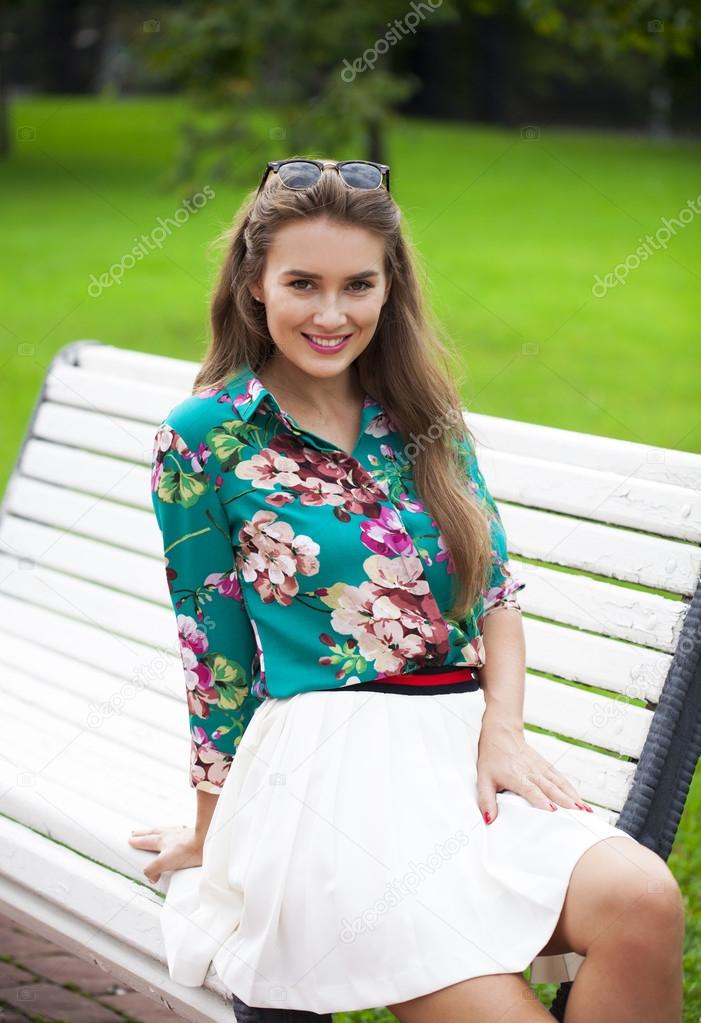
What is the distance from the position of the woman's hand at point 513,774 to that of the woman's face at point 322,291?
2.35 feet

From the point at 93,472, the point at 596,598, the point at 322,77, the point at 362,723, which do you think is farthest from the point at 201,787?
the point at 322,77

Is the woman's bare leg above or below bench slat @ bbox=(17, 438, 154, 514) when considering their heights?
below

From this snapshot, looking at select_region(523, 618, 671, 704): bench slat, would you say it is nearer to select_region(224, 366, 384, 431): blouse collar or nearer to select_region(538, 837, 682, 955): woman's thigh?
select_region(538, 837, 682, 955): woman's thigh

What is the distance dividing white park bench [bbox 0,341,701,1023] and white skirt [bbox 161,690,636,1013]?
0.21m

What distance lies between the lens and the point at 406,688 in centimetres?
252

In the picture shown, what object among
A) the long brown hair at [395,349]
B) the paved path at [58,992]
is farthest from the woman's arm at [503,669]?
the paved path at [58,992]

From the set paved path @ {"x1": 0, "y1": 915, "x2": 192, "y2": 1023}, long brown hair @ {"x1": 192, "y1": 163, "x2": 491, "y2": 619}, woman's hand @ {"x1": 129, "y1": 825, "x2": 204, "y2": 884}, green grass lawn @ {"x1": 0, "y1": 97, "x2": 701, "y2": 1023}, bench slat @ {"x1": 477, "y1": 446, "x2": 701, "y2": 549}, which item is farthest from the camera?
green grass lawn @ {"x1": 0, "y1": 97, "x2": 701, "y2": 1023}

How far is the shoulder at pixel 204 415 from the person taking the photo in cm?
254

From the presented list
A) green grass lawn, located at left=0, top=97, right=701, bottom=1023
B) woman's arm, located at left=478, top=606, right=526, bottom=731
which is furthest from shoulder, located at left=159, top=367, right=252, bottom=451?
woman's arm, located at left=478, top=606, right=526, bottom=731

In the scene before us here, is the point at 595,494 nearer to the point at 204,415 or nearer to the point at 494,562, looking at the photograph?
the point at 494,562

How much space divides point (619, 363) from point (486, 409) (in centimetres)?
213

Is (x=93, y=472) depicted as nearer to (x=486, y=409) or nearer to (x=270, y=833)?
(x=270, y=833)

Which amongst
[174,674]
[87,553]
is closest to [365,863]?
[174,674]

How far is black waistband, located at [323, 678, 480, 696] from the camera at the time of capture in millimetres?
2484
